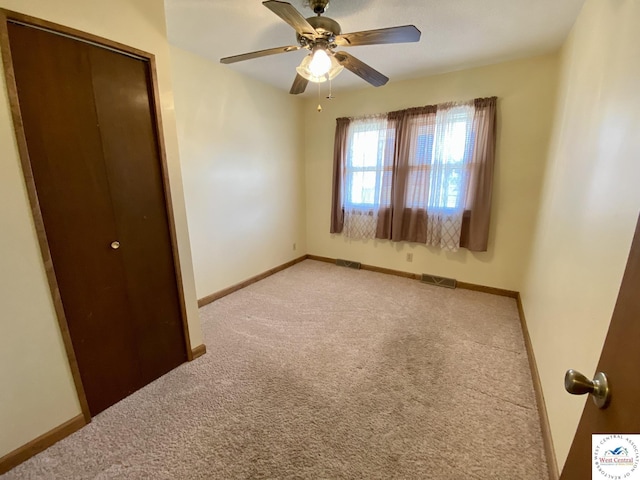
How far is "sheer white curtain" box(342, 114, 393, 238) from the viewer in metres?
3.51

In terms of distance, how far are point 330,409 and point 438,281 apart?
93.7 inches

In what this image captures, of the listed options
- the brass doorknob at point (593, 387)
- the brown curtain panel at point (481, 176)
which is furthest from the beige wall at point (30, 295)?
the brown curtain panel at point (481, 176)

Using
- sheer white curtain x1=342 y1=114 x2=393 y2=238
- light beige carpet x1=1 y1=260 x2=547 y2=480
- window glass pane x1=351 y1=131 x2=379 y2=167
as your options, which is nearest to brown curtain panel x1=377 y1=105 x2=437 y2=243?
sheer white curtain x1=342 y1=114 x2=393 y2=238

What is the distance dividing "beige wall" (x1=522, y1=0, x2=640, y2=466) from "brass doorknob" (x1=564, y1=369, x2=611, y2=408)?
0.54 m

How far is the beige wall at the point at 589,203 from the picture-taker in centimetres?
102

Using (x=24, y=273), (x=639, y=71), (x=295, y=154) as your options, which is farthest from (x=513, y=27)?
(x=24, y=273)

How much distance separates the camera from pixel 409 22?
2.05 m

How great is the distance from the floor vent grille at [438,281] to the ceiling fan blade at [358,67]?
2.37m

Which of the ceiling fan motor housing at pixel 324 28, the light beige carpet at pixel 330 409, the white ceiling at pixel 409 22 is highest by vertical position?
the white ceiling at pixel 409 22

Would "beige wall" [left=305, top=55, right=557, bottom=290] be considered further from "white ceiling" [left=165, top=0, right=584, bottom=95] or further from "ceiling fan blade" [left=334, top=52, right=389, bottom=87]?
"ceiling fan blade" [left=334, top=52, right=389, bottom=87]

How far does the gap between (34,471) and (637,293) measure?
2336mm

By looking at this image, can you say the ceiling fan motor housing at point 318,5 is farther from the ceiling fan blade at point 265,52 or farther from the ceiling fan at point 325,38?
the ceiling fan blade at point 265,52

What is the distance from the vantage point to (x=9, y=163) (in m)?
1.21

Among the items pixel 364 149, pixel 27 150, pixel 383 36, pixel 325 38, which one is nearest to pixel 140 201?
pixel 27 150
